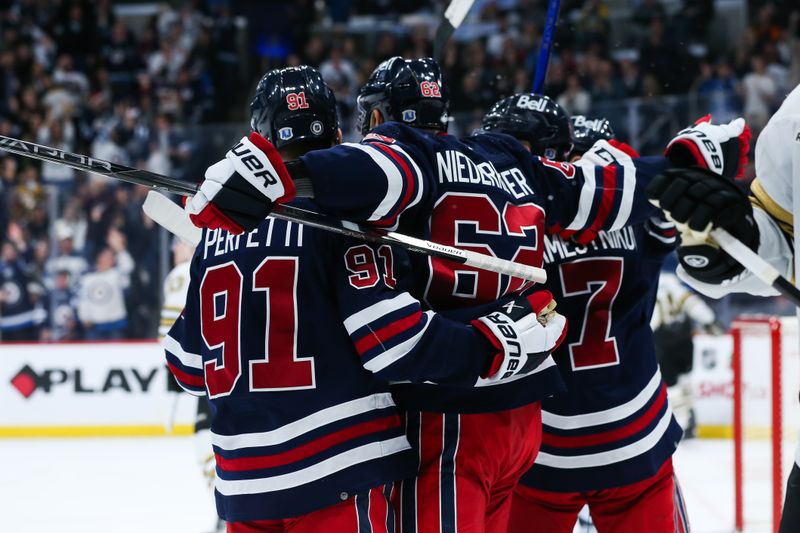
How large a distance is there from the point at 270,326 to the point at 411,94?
0.56 meters

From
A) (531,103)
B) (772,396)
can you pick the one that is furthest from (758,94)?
(531,103)

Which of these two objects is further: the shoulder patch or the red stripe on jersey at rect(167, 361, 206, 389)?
the red stripe on jersey at rect(167, 361, 206, 389)

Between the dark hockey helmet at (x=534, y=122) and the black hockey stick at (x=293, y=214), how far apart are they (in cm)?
60

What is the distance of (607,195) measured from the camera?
6.98 ft

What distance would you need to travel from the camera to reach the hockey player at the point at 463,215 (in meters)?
1.87

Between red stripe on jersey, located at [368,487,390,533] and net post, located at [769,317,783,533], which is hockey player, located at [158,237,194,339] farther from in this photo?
red stripe on jersey, located at [368,487,390,533]

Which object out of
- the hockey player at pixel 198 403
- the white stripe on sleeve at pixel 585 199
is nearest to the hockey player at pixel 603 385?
the white stripe on sleeve at pixel 585 199

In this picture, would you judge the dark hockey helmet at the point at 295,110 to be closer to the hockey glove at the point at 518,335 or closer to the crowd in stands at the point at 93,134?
the hockey glove at the point at 518,335

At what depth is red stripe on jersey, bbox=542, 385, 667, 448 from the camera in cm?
242

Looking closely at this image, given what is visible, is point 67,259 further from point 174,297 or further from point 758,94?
point 758,94

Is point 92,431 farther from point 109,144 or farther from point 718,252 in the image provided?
point 718,252

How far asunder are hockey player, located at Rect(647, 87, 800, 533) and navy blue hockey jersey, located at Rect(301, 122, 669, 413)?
265mm

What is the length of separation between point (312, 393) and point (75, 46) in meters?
9.76

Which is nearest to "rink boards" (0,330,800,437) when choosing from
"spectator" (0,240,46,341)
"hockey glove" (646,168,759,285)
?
"spectator" (0,240,46,341)
